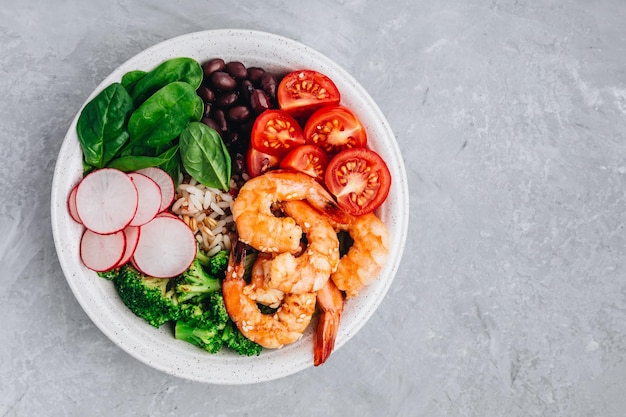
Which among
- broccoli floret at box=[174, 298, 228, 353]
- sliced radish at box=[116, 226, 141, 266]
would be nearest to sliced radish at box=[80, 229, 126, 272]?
sliced radish at box=[116, 226, 141, 266]

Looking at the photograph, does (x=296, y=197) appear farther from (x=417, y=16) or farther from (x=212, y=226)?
(x=417, y=16)

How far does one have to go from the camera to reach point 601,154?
10.5 feet

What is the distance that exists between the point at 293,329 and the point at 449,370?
37.3 inches

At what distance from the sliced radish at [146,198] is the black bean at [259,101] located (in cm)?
50

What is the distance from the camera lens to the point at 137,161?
101 inches

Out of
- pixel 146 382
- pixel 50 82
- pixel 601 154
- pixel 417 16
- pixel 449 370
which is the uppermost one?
pixel 417 16

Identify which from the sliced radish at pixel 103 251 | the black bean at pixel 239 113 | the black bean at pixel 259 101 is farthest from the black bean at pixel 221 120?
the sliced radish at pixel 103 251

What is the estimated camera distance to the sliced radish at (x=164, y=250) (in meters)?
2.58

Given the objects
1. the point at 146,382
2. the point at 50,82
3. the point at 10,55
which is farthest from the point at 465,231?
the point at 10,55

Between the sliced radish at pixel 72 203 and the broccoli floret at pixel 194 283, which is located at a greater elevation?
the sliced radish at pixel 72 203

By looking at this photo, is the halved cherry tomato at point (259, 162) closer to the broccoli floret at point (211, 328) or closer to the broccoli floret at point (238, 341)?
the broccoli floret at point (211, 328)

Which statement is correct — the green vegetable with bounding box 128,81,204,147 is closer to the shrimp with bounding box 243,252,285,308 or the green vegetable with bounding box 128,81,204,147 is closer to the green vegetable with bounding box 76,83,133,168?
the green vegetable with bounding box 76,83,133,168

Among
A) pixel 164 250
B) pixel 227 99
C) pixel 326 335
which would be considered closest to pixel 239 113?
pixel 227 99

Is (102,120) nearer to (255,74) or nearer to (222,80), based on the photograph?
(222,80)
